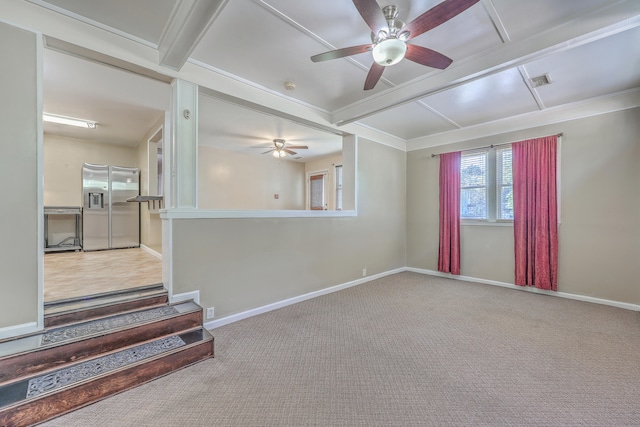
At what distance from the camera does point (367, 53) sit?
255 centimetres

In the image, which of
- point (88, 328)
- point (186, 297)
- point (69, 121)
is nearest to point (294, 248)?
point (186, 297)

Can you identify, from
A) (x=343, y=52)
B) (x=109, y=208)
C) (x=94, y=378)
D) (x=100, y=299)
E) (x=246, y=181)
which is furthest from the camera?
(x=246, y=181)

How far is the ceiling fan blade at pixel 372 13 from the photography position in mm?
1708

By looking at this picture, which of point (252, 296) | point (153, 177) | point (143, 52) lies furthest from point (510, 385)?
point (153, 177)

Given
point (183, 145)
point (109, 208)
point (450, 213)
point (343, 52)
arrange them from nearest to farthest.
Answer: point (343, 52) → point (183, 145) → point (450, 213) → point (109, 208)

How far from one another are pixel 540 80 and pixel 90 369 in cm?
520

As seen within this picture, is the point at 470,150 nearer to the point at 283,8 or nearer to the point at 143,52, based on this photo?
the point at 283,8

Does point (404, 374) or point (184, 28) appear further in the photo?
point (404, 374)

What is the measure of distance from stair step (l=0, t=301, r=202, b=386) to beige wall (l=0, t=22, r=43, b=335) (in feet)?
0.84

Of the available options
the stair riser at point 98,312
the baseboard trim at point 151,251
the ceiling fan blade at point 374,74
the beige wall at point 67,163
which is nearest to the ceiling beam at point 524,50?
the ceiling fan blade at point 374,74

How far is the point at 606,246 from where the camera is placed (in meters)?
3.60

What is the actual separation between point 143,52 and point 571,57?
4.20m

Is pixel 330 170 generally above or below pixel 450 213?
above

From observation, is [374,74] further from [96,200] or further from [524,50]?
[96,200]
